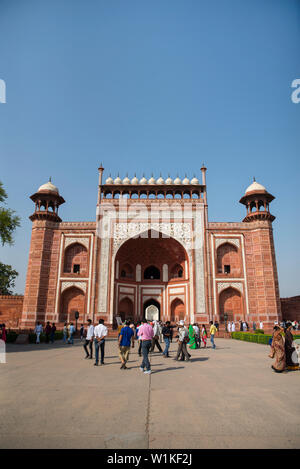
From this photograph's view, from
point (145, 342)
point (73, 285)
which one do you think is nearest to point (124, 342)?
point (145, 342)

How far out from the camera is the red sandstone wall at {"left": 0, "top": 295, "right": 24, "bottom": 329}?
79.2ft

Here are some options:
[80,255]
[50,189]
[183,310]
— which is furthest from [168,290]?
[50,189]

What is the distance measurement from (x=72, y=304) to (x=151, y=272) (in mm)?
9133

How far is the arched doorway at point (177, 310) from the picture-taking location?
27.0 metres

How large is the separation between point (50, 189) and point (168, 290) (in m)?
15.3

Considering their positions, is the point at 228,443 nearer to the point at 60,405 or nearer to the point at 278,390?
the point at 60,405

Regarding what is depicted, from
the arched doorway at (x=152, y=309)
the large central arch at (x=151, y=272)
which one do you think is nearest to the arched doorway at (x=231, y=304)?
the large central arch at (x=151, y=272)

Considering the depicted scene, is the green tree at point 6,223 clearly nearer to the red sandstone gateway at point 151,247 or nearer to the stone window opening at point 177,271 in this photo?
the red sandstone gateway at point 151,247

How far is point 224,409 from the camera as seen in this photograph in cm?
408

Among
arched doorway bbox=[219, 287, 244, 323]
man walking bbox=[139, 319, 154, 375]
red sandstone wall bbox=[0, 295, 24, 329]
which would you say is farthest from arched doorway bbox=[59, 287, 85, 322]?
man walking bbox=[139, 319, 154, 375]

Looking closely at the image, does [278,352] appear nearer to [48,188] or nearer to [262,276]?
[262,276]

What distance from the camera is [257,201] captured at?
25625 mm

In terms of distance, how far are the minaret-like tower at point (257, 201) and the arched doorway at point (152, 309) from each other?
494 inches

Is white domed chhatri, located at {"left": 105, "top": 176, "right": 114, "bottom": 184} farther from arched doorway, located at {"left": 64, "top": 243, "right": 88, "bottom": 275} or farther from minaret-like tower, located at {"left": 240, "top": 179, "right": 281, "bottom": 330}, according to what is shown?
minaret-like tower, located at {"left": 240, "top": 179, "right": 281, "bottom": 330}
